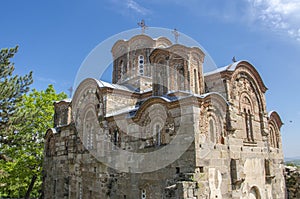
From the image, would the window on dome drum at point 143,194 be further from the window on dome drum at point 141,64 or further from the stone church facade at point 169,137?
the window on dome drum at point 141,64

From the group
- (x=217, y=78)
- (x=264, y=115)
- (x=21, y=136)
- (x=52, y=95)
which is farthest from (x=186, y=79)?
(x=52, y=95)

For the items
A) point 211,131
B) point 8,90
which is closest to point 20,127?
point 8,90

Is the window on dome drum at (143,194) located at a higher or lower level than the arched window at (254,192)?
higher

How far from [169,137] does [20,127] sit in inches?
270

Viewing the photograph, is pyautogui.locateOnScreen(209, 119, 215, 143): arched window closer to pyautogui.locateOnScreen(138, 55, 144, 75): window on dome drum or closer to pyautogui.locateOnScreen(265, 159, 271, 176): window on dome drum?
pyautogui.locateOnScreen(265, 159, 271, 176): window on dome drum

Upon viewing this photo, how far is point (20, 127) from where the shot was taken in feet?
35.8

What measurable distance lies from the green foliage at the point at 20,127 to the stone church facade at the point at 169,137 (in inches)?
60.5

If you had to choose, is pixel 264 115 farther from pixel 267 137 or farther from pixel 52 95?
pixel 52 95

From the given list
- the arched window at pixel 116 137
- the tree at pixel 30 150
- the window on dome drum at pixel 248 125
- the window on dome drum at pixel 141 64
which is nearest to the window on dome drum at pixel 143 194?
the arched window at pixel 116 137

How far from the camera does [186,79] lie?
957cm

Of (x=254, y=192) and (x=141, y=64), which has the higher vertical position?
(x=141, y=64)

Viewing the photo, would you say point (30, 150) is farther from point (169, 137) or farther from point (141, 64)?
point (169, 137)

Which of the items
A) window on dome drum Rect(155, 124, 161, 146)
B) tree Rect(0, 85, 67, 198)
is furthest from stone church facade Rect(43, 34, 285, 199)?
tree Rect(0, 85, 67, 198)

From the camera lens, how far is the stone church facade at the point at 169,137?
751cm
